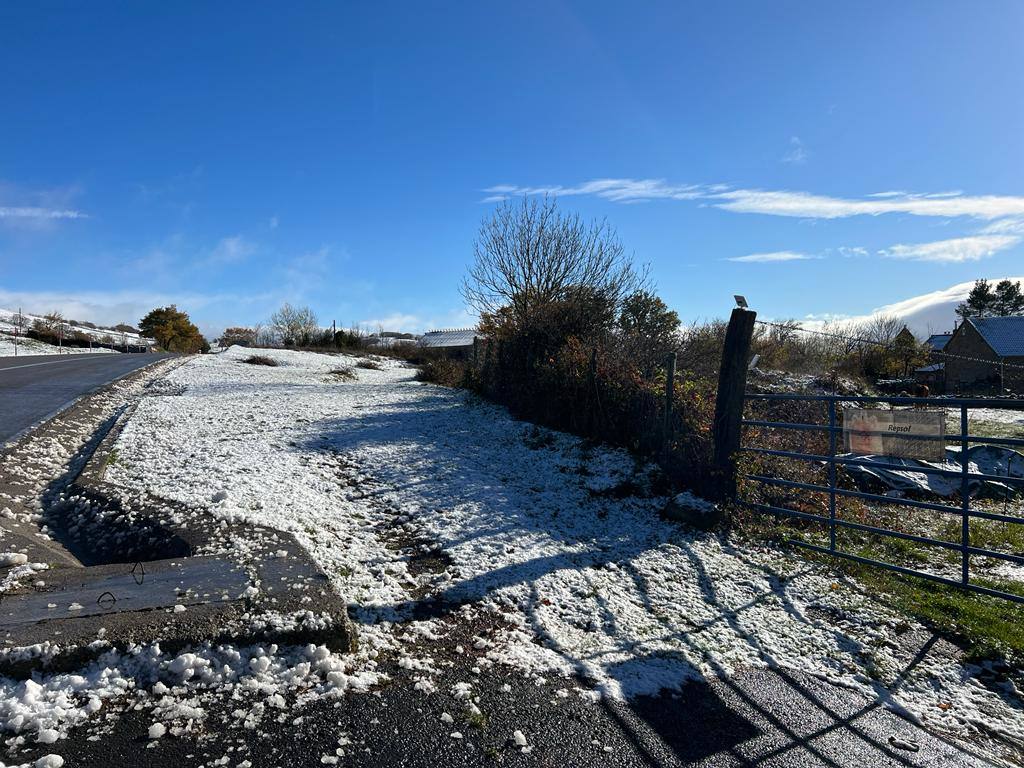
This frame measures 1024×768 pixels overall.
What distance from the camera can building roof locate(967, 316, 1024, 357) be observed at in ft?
129

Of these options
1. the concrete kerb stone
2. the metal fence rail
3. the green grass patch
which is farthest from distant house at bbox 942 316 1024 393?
the concrete kerb stone

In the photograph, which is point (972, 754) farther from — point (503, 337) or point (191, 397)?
point (191, 397)

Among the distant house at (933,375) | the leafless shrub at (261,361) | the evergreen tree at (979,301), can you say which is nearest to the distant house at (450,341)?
the leafless shrub at (261,361)

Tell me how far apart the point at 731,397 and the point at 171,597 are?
568 cm

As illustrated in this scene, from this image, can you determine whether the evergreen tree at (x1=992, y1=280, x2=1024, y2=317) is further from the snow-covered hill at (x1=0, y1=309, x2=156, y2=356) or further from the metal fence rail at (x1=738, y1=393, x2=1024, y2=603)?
the snow-covered hill at (x1=0, y1=309, x2=156, y2=356)

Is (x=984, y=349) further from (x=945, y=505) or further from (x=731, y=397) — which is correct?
(x=945, y=505)

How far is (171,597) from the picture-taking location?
3.46 metres

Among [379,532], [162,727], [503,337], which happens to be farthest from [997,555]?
[503,337]

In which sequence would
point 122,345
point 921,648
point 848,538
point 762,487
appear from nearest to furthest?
point 921,648 < point 848,538 < point 762,487 < point 122,345

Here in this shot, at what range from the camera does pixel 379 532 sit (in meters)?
5.62

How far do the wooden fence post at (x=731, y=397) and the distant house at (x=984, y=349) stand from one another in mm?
35656

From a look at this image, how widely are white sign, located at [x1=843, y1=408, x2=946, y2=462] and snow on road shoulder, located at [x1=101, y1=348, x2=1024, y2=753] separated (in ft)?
4.43

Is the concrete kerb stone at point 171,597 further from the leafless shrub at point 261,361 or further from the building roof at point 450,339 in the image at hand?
the building roof at point 450,339

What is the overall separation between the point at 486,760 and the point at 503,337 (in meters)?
10.6
